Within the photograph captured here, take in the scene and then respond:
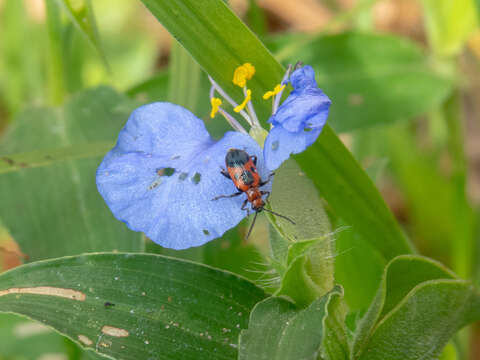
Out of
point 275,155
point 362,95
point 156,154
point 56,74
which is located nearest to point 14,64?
point 56,74

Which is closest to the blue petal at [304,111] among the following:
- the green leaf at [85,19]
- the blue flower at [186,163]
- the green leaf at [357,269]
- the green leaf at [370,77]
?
the blue flower at [186,163]

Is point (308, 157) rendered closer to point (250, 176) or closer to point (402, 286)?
point (250, 176)

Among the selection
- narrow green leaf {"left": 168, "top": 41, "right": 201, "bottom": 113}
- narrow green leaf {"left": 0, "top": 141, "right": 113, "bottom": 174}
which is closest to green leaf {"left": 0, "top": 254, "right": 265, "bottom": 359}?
narrow green leaf {"left": 0, "top": 141, "right": 113, "bottom": 174}

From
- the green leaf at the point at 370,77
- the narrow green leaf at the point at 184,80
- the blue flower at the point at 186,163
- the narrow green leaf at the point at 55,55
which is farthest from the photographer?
the green leaf at the point at 370,77

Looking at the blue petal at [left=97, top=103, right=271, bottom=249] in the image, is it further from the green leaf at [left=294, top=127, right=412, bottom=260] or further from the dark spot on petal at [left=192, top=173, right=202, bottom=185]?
the green leaf at [left=294, top=127, right=412, bottom=260]

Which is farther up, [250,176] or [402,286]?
[250,176]

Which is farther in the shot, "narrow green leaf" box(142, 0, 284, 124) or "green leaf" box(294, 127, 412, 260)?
"green leaf" box(294, 127, 412, 260)

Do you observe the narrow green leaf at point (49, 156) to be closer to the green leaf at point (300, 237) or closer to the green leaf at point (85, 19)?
the green leaf at point (85, 19)
